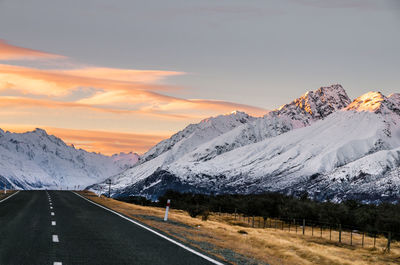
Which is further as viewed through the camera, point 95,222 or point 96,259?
point 95,222

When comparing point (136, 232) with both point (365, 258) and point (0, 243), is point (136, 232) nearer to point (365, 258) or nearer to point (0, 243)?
point (0, 243)

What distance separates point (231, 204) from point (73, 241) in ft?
337

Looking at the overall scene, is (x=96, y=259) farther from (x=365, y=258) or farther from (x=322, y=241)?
(x=322, y=241)

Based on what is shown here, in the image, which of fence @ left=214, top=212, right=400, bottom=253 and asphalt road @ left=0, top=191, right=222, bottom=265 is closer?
asphalt road @ left=0, top=191, right=222, bottom=265

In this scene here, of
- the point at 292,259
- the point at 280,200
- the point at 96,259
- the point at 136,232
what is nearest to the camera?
the point at 96,259

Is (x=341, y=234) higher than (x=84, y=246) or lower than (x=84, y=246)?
higher

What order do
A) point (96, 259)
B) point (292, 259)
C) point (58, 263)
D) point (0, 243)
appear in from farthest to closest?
point (292, 259)
point (0, 243)
point (96, 259)
point (58, 263)

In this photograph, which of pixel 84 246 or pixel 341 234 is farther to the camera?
pixel 341 234

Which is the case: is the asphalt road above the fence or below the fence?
below

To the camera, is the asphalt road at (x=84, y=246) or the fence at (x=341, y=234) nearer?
the asphalt road at (x=84, y=246)

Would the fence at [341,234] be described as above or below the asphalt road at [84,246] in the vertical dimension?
above

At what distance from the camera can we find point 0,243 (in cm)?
1819

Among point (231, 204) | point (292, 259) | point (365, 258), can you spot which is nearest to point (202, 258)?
point (292, 259)

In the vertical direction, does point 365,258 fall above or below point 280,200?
below
